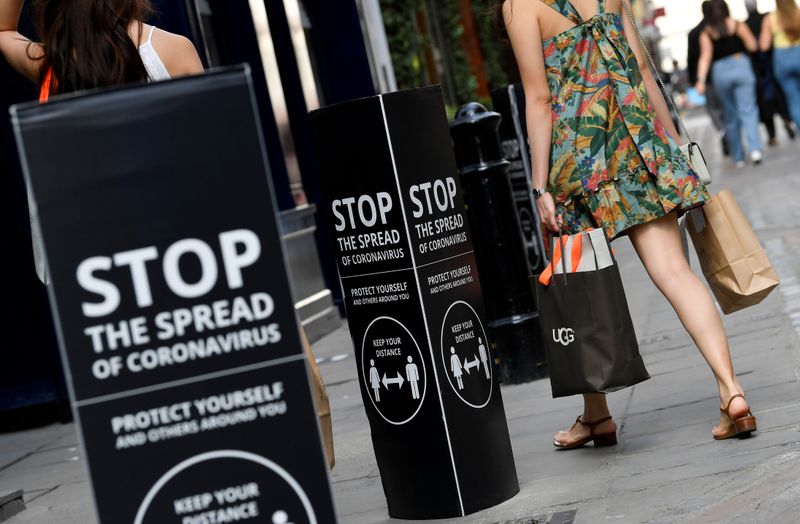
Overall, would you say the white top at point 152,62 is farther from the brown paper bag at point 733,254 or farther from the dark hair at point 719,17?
the dark hair at point 719,17

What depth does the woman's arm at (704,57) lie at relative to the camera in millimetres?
16500

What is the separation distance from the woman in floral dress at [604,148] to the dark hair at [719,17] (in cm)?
1188

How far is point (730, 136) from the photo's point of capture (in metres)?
17.2

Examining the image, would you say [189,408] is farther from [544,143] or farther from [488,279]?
[488,279]

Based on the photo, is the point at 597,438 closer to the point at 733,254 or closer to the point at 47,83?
the point at 733,254

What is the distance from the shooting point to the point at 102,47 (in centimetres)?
373

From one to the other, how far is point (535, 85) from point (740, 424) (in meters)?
1.43

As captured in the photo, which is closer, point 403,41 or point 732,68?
point 403,41

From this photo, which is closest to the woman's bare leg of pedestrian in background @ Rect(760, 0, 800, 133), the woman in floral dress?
the woman in floral dress

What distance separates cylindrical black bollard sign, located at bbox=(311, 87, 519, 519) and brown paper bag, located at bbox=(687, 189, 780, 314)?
998mm

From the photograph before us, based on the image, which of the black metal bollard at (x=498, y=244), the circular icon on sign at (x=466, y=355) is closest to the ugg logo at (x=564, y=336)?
the circular icon on sign at (x=466, y=355)

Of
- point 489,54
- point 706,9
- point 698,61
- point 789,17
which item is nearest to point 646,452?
point 706,9

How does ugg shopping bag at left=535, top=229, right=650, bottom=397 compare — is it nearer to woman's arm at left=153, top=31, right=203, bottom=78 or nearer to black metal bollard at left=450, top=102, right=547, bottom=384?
woman's arm at left=153, top=31, right=203, bottom=78

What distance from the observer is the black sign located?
9.73 feet
